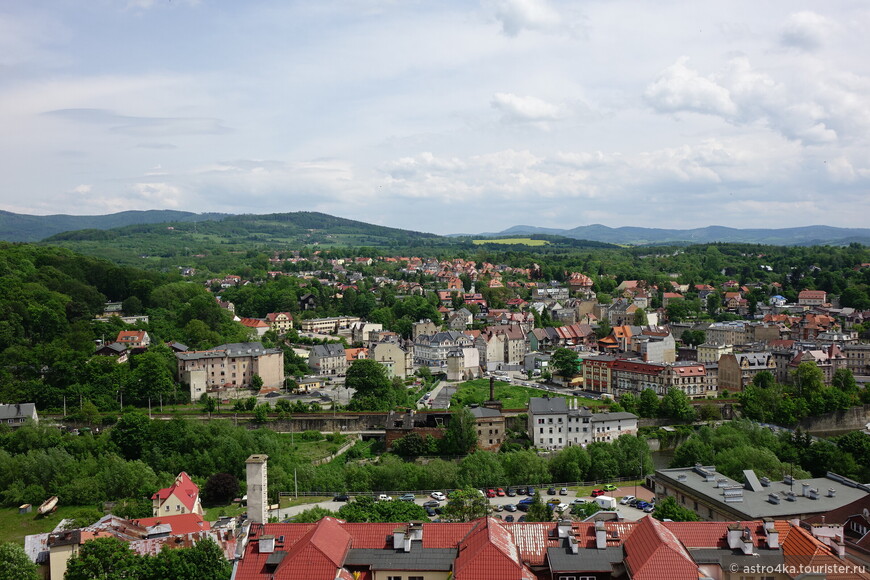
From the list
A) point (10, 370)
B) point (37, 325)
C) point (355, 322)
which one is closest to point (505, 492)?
point (10, 370)

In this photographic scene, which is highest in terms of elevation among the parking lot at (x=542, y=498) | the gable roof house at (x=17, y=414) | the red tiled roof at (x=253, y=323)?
the red tiled roof at (x=253, y=323)

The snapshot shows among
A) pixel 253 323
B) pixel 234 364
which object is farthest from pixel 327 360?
pixel 253 323

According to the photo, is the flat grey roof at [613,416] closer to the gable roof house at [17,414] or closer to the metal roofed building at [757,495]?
the metal roofed building at [757,495]

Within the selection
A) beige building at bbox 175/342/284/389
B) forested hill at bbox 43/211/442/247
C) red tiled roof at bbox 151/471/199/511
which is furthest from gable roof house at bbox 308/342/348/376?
forested hill at bbox 43/211/442/247

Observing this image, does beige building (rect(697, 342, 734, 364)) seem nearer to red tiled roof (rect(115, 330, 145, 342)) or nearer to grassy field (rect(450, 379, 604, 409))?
grassy field (rect(450, 379, 604, 409))

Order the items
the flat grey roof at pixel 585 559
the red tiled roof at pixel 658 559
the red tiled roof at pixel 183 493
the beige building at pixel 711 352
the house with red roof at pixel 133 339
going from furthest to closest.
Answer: the beige building at pixel 711 352, the house with red roof at pixel 133 339, the red tiled roof at pixel 183 493, the flat grey roof at pixel 585 559, the red tiled roof at pixel 658 559

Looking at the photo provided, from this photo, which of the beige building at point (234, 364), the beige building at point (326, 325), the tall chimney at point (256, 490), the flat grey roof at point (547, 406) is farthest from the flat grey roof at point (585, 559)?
the beige building at point (326, 325)

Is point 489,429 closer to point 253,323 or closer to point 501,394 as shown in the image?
point 501,394
